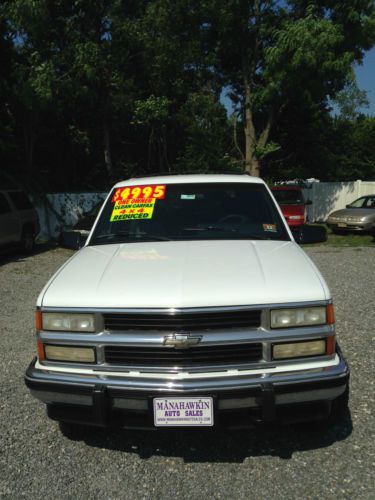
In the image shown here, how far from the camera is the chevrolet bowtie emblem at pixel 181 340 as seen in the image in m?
2.49

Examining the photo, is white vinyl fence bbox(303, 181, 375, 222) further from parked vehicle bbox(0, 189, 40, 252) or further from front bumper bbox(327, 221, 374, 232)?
parked vehicle bbox(0, 189, 40, 252)

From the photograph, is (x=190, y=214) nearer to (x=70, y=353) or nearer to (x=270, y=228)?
(x=270, y=228)

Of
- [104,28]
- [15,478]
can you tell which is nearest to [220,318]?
[15,478]

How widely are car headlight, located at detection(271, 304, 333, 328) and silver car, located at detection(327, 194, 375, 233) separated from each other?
12971mm

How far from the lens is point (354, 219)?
15.2 meters

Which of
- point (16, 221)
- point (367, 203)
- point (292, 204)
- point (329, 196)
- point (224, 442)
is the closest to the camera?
point (224, 442)

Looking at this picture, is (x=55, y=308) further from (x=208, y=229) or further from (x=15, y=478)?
(x=208, y=229)

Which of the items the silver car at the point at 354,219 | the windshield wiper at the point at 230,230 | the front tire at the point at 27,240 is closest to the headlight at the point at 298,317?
the windshield wiper at the point at 230,230

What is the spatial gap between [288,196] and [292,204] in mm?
708

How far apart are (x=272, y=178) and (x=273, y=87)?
7310 millimetres

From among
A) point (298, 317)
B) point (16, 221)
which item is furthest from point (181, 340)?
point (16, 221)

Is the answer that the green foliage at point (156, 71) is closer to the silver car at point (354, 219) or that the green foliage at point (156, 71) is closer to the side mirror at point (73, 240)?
the silver car at point (354, 219)

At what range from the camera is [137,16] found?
17.8 meters

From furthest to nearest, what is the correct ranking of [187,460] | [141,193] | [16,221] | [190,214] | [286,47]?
[286,47] → [16,221] → [141,193] → [190,214] → [187,460]
